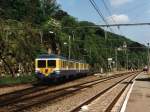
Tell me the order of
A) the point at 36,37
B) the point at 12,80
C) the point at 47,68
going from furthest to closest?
1. the point at 36,37
2. the point at 12,80
3. the point at 47,68

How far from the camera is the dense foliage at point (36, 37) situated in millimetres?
59219

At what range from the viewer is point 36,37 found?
73.3 meters

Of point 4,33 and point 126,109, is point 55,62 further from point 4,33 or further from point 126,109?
point 126,109

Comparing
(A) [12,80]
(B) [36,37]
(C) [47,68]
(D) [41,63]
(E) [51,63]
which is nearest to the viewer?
(C) [47,68]

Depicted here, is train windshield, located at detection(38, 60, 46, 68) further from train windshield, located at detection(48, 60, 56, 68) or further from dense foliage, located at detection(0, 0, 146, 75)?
dense foliage, located at detection(0, 0, 146, 75)

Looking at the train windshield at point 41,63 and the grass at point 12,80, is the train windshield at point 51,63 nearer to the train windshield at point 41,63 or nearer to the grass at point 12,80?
the train windshield at point 41,63

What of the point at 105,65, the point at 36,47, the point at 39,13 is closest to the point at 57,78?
the point at 36,47

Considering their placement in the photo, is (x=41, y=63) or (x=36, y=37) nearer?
(x=41, y=63)

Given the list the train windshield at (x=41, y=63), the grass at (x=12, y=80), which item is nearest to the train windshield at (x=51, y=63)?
the train windshield at (x=41, y=63)

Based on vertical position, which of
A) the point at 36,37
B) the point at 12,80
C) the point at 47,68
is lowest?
the point at 12,80

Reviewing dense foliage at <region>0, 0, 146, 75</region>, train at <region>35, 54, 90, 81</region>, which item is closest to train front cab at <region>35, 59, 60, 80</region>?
train at <region>35, 54, 90, 81</region>

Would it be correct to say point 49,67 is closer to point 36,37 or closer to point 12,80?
point 12,80

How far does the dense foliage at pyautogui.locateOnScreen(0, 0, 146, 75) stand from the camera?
5922 cm

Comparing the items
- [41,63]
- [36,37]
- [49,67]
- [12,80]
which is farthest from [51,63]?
[36,37]
